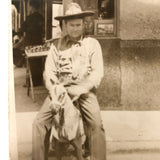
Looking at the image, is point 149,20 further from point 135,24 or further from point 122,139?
point 122,139

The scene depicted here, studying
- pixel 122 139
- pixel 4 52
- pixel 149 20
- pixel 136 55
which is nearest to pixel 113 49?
pixel 136 55

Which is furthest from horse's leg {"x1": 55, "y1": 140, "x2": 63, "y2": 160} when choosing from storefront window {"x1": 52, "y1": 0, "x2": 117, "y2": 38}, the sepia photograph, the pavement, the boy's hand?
storefront window {"x1": 52, "y1": 0, "x2": 117, "y2": 38}

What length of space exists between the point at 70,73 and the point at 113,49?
0.97 feet

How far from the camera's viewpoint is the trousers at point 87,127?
174 cm

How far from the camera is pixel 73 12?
174 cm

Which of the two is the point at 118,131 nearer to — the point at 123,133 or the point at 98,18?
the point at 123,133

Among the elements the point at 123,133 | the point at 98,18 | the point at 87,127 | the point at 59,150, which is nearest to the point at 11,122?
the point at 59,150

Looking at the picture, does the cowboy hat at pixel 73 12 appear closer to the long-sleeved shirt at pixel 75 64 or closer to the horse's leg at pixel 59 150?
the long-sleeved shirt at pixel 75 64

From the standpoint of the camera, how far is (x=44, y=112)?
1743mm

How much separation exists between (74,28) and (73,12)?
94mm

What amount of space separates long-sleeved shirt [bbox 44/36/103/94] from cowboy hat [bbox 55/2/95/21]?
0.12 metres

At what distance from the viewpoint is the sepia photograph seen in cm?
174

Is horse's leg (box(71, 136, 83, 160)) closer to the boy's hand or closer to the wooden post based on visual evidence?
the boy's hand

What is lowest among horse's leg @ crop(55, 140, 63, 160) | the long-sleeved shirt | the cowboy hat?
horse's leg @ crop(55, 140, 63, 160)
